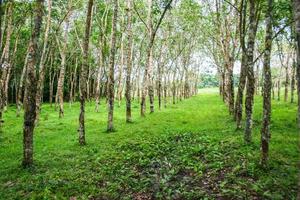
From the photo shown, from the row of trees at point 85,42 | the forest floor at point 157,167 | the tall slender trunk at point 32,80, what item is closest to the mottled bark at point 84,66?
the row of trees at point 85,42

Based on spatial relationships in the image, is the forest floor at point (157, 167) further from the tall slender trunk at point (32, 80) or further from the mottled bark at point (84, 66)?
the tall slender trunk at point (32, 80)

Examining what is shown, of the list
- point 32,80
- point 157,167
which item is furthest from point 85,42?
point 157,167

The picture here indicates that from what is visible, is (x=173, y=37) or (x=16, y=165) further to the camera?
(x=173, y=37)

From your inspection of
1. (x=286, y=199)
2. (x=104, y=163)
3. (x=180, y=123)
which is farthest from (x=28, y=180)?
(x=180, y=123)

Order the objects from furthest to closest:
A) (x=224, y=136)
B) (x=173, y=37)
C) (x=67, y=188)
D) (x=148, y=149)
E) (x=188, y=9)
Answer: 1. (x=173, y=37)
2. (x=188, y=9)
3. (x=224, y=136)
4. (x=148, y=149)
5. (x=67, y=188)

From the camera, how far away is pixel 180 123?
23.2m

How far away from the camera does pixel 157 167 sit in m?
12.9

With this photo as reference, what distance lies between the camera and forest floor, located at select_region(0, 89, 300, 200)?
10516mm

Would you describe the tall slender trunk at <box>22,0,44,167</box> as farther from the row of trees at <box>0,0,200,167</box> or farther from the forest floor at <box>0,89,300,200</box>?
the forest floor at <box>0,89,300,200</box>

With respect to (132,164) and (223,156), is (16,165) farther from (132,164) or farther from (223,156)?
(223,156)

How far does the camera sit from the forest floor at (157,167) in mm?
10516

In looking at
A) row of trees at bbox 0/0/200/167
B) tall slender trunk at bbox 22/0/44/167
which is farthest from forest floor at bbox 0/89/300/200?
tall slender trunk at bbox 22/0/44/167

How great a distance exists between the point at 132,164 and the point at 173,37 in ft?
125

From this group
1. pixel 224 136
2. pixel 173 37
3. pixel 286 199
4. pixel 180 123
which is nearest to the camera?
pixel 286 199
